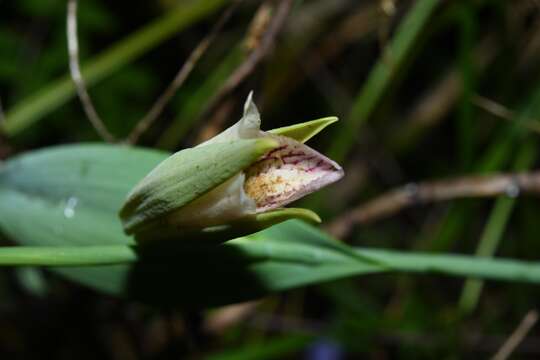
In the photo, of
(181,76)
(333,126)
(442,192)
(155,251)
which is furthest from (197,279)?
(333,126)

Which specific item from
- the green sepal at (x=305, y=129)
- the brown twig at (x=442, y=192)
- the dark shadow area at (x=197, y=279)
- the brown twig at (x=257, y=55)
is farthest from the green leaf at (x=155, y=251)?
the brown twig at (x=442, y=192)

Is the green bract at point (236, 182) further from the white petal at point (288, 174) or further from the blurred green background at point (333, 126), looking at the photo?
the blurred green background at point (333, 126)

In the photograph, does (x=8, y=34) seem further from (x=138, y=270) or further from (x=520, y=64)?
(x=520, y=64)

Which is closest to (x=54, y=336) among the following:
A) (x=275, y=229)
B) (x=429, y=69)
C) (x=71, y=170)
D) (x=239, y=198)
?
(x=71, y=170)

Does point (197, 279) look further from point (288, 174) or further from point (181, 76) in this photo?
point (181, 76)

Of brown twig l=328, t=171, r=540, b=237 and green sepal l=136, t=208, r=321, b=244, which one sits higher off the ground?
green sepal l=136, t=208, r=321, b=244

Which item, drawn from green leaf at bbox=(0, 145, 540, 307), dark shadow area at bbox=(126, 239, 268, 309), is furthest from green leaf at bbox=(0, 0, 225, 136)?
dark shadow area at bbox=(126, 239, 268, 309)

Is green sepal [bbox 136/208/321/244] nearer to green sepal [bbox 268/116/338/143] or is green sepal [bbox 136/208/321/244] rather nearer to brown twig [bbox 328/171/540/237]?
green sepal [bbox 268/116/338/143]

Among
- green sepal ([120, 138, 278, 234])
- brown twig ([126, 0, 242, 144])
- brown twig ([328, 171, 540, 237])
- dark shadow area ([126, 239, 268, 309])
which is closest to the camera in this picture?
green sepal ([120, 138, 278, 234])
